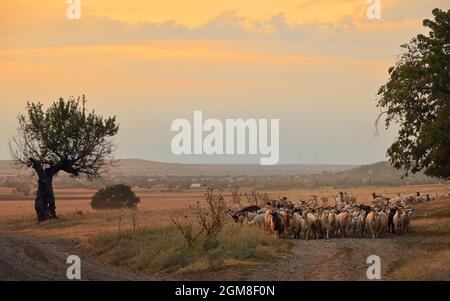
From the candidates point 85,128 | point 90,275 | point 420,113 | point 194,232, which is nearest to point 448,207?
point 420,113

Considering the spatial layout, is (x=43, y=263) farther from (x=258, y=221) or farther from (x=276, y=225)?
(x=258, y=221)

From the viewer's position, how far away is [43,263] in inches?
1113

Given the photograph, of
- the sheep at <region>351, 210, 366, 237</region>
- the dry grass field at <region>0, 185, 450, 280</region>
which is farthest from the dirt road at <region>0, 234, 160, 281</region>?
the sheep at <region>351, 210, 366, 237</region>

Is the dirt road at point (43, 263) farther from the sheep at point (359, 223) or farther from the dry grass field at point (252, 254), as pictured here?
the sheep at point (359, 223)

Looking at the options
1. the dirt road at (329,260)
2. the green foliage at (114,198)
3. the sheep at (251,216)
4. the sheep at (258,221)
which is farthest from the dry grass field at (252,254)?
the green foliage at (114,198)

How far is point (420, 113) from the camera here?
41.5 meters

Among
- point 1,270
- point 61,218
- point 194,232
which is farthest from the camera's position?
point 61,218

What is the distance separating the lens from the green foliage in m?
67.6

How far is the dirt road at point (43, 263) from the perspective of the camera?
79.8 ft

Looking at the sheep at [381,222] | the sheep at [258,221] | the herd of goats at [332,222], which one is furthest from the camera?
the sheep at [258,221]

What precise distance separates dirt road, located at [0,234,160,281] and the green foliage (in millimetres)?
30133

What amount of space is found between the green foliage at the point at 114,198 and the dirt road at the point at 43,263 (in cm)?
3013

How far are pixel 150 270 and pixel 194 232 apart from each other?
5250mm
